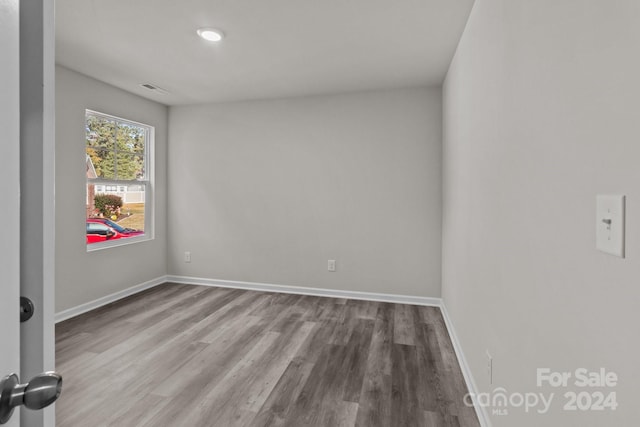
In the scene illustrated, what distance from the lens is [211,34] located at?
8.35 ft

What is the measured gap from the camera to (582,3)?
0.84 meters

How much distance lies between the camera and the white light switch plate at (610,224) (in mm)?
682

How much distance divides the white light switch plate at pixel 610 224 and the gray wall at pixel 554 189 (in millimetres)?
18

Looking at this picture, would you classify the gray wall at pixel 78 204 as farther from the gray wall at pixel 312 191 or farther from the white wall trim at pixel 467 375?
the white wall trim at pixel 467 375

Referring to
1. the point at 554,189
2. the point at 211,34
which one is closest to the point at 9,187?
the point at 554,189

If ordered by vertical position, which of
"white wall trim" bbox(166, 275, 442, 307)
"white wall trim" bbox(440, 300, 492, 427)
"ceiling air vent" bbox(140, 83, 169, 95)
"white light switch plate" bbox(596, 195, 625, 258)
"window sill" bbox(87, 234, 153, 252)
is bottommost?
"white wall trim" bbox(440, 300, 492, 427)

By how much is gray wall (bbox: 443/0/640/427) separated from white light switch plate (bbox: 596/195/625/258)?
0.02 m

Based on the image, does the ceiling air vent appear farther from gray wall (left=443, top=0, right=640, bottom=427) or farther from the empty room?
gray wall (left=443, top=0, right=640, bottom=427)

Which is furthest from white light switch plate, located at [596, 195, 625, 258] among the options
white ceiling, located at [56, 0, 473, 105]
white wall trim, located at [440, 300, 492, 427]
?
white ceiling, located at [56, 0, 473, 105]

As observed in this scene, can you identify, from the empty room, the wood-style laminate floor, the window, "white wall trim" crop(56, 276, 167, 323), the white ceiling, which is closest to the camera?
the empty room

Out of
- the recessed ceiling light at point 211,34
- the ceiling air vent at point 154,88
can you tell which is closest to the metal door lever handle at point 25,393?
the recessed ceiling light at point 211,34

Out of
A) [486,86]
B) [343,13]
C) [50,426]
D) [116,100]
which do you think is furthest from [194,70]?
[50,426]

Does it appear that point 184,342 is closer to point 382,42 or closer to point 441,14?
point 382,42

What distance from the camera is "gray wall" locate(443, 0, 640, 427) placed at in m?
0.68
